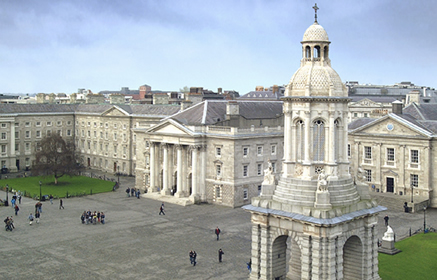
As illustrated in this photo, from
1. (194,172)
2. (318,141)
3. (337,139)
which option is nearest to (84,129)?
(194,172)

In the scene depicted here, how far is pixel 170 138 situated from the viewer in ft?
211

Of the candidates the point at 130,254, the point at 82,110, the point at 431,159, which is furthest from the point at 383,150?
the point at 82,110

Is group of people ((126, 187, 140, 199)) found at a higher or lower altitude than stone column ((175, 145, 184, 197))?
lower

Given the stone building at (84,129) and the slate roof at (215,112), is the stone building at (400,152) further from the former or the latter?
the stone building at (84,129)

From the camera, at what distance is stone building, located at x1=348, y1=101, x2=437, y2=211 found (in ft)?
190

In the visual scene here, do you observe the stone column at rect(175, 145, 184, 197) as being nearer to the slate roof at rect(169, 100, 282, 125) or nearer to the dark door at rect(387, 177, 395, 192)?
the slate roof at rect(169, 100, 282, 125)

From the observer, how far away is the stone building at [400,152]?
190 feet

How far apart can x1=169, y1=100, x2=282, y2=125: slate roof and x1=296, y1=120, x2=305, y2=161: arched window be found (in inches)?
1501

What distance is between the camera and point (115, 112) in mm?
87812

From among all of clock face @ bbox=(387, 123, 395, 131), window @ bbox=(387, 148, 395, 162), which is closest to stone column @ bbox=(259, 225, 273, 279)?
clock face @ bbox=(387, 123, 395, 131)

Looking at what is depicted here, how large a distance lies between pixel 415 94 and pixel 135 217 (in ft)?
169

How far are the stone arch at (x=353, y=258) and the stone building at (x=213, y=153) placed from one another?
1325 inches

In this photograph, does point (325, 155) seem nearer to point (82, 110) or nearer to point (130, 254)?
point (130, 254)

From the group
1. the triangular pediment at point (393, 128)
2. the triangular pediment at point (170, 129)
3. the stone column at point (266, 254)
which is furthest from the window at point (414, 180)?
the stone column at point (266, 254)
